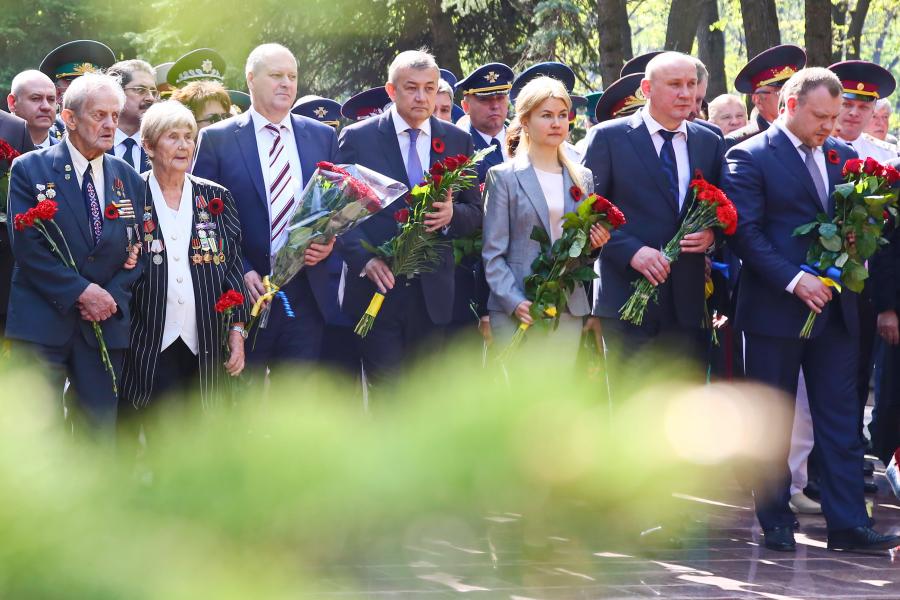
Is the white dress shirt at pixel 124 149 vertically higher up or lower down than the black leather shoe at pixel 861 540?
higher up

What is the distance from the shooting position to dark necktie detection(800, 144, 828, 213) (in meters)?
6.00

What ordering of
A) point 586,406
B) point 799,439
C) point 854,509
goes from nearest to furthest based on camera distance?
point 586,406
point 854,509
point 799,439

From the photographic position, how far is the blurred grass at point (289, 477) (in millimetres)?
770

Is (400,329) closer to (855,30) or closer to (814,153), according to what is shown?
(814,153)

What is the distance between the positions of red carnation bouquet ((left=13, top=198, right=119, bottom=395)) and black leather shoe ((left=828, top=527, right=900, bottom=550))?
137 inches

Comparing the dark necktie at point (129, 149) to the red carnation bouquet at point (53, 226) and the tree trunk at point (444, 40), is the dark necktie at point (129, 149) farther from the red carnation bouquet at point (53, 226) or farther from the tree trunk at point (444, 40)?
the tree trunk at point (444, 40)

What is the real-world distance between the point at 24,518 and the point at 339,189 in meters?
4.63

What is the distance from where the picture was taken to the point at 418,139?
6.28 m

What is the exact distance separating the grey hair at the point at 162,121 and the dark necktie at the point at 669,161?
2289 mm

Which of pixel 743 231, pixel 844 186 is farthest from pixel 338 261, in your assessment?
pixel 844 186

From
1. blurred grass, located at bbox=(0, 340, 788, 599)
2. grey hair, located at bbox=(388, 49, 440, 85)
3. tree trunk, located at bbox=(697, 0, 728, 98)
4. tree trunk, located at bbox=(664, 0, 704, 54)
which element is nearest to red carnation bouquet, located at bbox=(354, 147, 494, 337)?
grey hair, located at bbox=(388, 49, 440, 85)

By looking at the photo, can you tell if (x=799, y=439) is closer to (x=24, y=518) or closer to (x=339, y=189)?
(x=339, y=189)

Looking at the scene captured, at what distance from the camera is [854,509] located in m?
6.00

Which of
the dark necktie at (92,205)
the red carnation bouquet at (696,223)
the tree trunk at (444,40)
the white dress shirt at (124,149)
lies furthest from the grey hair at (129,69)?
the tree trunk at (444,40)
